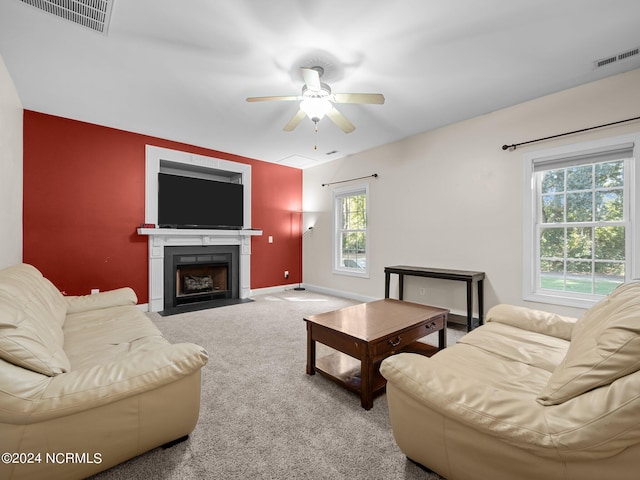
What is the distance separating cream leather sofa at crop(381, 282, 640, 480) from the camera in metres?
0.86

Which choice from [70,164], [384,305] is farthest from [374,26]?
[70,164]

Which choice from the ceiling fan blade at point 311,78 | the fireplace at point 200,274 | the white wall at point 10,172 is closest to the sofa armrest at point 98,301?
the white wall at point 10,172

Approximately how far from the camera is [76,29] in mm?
2123

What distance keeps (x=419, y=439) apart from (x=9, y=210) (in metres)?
4.02

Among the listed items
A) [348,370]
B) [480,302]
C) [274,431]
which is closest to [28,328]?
[274,431]

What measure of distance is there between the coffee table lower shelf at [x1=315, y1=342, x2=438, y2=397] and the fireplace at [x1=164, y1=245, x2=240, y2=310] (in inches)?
120

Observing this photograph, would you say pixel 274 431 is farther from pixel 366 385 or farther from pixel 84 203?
pixel 84 203

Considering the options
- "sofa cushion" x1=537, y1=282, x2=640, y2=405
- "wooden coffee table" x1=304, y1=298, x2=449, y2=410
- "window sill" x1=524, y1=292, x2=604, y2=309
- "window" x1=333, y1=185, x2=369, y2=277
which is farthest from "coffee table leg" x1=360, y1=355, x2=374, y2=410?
"window" x1=333, y1=185, x2=369, y2=277

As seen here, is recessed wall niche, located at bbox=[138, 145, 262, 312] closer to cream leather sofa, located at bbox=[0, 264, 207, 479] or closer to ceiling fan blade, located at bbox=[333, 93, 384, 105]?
cream leather sofa, located at bbox=[0, 264, 207, 479]

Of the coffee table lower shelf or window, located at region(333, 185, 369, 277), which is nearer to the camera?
the coffee table lower shelf

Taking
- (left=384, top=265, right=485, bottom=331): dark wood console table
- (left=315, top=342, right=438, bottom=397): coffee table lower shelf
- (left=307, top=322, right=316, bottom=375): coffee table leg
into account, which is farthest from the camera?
(left=384, top=265, right=485, bottom=331): dark wood console table

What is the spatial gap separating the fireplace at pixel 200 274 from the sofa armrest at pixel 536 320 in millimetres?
4199

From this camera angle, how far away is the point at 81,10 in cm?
195

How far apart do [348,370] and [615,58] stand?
11.5ft
